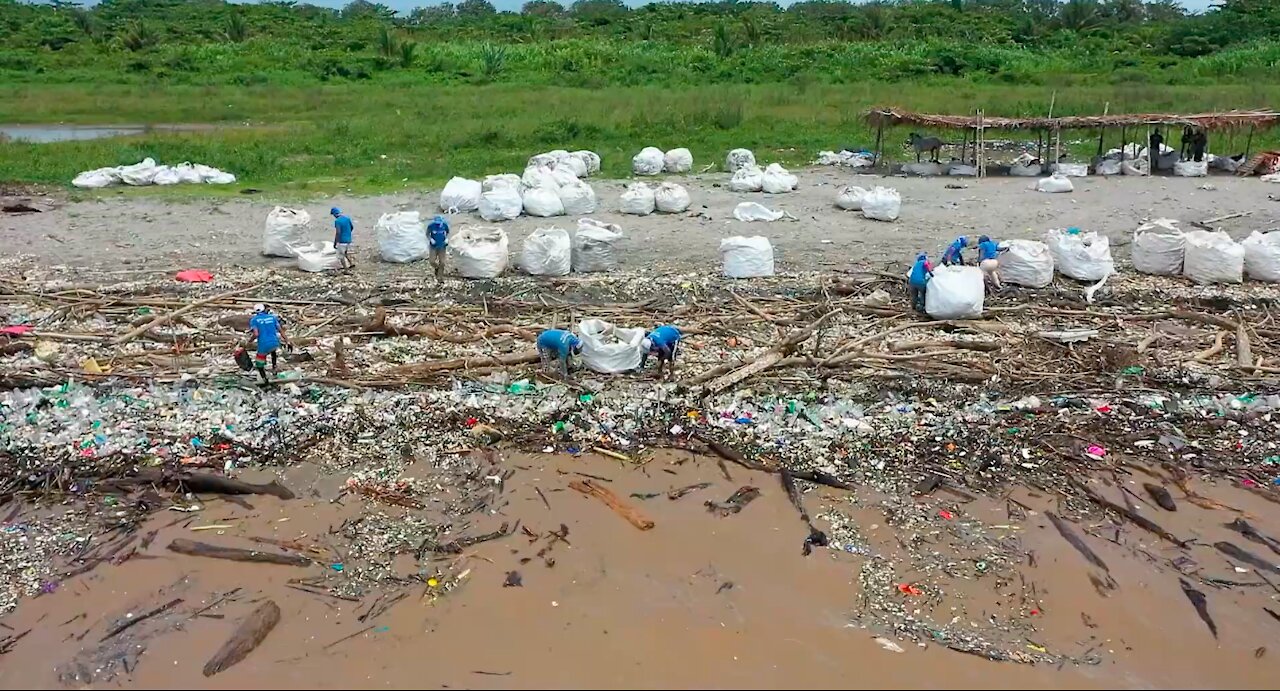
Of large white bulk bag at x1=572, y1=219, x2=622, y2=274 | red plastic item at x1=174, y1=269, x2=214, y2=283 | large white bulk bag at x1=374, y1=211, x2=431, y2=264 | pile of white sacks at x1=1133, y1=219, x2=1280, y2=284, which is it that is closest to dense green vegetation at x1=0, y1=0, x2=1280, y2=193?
large white bulk bag at x1=374, y1=211, x2=431, y2=264

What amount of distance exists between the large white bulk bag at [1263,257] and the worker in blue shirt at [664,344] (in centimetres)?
719

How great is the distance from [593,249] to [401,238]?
96.1 inches

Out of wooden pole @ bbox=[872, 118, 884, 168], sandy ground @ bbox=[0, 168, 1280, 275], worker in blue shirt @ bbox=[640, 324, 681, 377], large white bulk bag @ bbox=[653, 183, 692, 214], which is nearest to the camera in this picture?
worker in blue shirt @ bbox=[640, 324, 681, 377]

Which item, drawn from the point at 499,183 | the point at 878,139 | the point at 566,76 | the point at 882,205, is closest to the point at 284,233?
the point at 499,183

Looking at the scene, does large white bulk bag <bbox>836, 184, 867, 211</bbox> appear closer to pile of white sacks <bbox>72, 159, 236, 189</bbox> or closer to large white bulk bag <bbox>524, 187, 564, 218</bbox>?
large white bulk bag <bbox>524, 187, 564, 218</bbox>

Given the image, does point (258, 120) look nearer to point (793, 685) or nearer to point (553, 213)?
point (553, 213)

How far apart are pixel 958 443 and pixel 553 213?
8858 mm

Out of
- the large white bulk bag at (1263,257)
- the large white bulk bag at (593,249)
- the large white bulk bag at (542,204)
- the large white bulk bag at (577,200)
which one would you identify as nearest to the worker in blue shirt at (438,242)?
the large white bulk bag at (593,249)

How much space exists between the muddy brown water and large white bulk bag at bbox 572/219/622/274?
559 cm

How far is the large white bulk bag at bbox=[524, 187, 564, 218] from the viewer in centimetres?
1423

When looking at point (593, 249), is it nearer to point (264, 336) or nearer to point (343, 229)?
point (343, 229)

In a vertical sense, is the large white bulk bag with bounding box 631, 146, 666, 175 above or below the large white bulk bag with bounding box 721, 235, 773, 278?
above

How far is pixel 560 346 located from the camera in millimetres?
7590

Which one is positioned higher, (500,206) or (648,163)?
(648,163)
